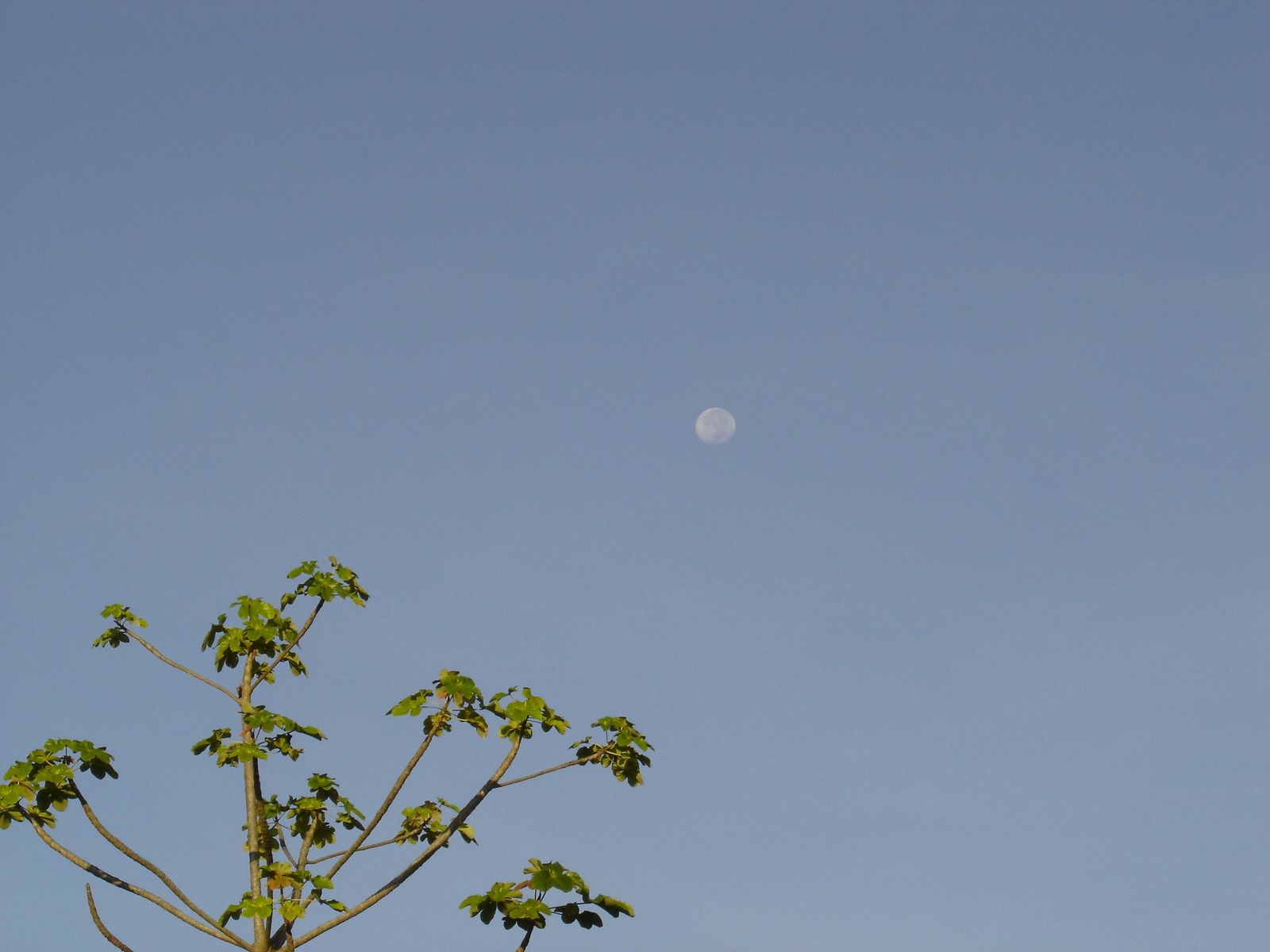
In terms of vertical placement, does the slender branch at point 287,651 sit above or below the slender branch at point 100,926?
above

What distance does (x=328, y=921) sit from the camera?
35.9ft

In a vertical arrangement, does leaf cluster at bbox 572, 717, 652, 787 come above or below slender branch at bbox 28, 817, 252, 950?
above

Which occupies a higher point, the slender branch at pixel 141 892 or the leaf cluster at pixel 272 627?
the leaf cluster at pixel 272 627

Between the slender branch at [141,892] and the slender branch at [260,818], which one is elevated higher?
the slender branch at [260,818]

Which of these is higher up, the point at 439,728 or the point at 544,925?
the point at 439,728

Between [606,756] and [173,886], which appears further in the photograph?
[606,756]

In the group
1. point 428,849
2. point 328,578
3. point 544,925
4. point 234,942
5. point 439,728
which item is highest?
point 328,578

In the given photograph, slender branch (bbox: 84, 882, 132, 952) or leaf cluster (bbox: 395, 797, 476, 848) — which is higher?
leaf cluster (bbox: 395, 797, 476, 848)

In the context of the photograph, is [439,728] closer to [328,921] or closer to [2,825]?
[328,921]

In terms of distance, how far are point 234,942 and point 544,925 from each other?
3127 mm

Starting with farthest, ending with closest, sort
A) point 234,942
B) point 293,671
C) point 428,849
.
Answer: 1. point 293,671
2. point 428,849
3. point 234,942

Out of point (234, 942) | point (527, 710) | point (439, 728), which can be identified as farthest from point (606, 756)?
point (234, 942)

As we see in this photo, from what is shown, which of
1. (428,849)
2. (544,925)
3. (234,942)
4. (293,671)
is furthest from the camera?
(293,671)

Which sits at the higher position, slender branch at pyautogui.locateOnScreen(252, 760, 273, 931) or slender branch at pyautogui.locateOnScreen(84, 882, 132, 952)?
slender branch at pyautogui.locateOnScreen(252, 760, 273, 931)
